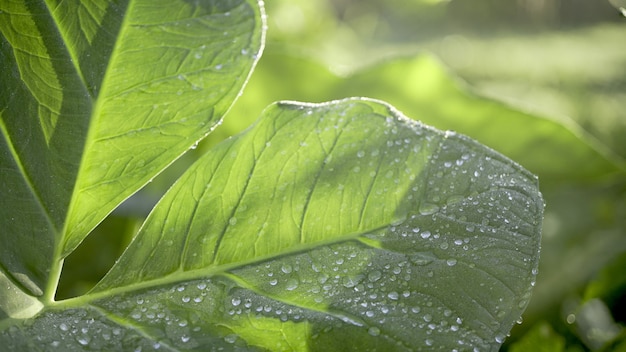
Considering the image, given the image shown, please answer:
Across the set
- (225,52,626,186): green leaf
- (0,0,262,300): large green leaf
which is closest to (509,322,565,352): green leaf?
(225,52,626,186): green leaf

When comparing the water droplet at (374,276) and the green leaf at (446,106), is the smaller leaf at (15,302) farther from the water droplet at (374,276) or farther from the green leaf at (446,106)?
the green leaf at (446,106)

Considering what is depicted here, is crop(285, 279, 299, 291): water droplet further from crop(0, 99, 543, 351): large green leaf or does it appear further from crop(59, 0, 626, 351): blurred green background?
crop(59, 0, 626, 351): blurred green background

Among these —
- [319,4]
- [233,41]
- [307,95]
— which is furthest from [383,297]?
[319,4]

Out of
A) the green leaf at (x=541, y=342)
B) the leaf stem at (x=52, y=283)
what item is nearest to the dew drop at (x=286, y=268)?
the leaf stem at (x=52, y=283)

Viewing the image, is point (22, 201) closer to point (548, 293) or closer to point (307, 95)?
point (307, 95)

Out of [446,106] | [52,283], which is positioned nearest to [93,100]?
[52,283]

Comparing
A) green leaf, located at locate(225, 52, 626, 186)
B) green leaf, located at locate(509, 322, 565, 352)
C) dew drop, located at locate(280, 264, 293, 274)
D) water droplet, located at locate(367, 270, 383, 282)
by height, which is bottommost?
green leaf, located at locate(509, 322, 565, 352)

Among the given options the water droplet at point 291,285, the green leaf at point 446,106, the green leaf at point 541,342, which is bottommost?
the green leaf at point 541,342
